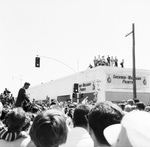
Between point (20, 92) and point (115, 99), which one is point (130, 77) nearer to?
point (115, 99)

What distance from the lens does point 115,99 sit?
99.7ft

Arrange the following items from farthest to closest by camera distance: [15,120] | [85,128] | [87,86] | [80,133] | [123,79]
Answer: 1. [123,79]
2. [87,86]
3. [85,128]
4. [80,133]
5. [15,120]

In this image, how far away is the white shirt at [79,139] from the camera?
2.41 m

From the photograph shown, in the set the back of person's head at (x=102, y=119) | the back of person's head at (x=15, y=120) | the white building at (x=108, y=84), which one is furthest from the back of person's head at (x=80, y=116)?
the white building at (x=108, y=84)

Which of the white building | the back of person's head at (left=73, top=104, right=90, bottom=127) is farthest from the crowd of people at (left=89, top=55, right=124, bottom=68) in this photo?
the back of person's head at (left=73, top=104, right=90, bottom=127)

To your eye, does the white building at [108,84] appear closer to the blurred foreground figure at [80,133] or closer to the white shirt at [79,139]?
the blurred foreground figure at [80,133]

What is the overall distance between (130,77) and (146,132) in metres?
32.4

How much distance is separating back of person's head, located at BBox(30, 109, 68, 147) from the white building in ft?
84.3

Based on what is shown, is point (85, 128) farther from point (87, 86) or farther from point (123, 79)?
point (123, 79)

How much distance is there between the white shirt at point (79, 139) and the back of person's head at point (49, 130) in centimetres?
57

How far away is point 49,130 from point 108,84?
28854 millimetres

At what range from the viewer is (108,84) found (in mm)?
→ 30344

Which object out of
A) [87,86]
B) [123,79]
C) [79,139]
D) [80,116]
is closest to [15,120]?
[79,139]

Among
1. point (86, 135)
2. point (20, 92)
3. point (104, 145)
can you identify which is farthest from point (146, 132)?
point (20, 92)
